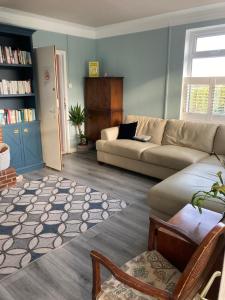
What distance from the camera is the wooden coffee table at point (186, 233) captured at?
54.0 inches

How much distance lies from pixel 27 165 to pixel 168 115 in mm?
2677

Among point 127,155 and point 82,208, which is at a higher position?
point 127,155

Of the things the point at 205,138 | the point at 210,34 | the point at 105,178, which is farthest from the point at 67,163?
the point at 210,34

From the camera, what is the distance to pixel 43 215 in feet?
8.99

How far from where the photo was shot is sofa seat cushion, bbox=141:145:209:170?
328cm

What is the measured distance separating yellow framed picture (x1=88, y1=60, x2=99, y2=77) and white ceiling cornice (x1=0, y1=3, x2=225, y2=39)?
59cm

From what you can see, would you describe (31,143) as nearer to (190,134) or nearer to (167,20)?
(190,134)

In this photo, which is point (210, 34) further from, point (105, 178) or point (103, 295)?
point (103, 295)

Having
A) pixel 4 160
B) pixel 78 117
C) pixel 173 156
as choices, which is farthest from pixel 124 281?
pixel 78 117

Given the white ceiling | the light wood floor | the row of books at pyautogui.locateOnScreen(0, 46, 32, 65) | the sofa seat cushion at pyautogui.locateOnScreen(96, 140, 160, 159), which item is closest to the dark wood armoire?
the sofa seat cushion at pyautogui.locateOnScreen(96, 140, 160, 159)

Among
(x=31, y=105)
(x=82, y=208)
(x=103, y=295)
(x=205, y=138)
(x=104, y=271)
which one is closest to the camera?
(x=103, y=295)

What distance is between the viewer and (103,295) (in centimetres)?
117

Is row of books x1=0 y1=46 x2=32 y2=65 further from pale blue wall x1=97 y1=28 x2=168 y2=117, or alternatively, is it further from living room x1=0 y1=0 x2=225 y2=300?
pale blue wall x1=97 y1=28 x2=168 y2=117

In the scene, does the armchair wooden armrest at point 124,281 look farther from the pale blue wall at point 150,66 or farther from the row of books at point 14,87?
the pale blue wall at point 150,66
